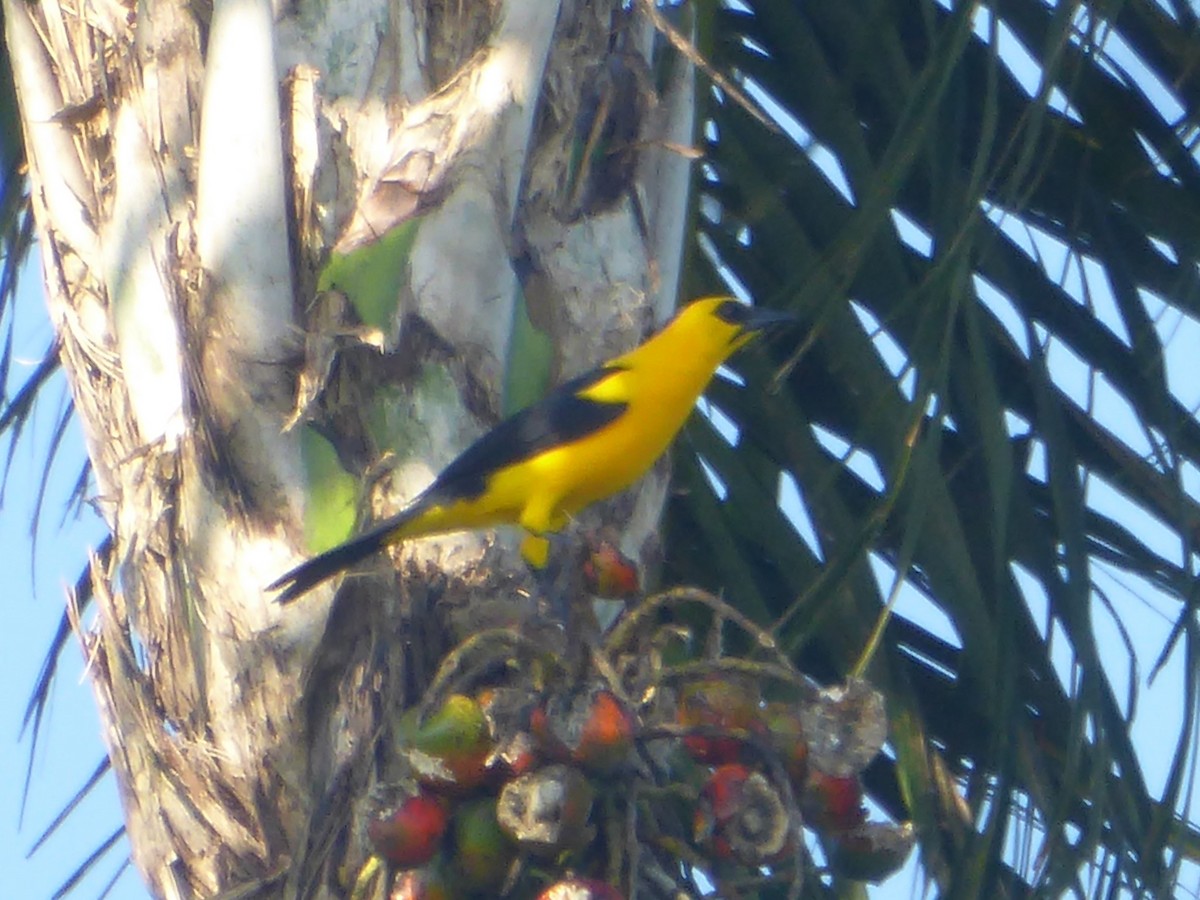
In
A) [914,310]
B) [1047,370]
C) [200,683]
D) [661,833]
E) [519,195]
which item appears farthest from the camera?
[914,310]

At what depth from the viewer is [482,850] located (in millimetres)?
1715

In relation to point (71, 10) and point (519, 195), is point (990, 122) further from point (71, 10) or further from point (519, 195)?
point (71, 10)

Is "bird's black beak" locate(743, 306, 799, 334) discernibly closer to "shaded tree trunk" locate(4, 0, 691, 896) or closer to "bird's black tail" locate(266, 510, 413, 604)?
"shaded tree trunk" locate(4, 0, 691, 896)

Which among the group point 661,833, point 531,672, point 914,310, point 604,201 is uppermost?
point 604,201

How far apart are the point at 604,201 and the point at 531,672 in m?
0.80

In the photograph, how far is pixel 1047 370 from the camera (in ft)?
8.19

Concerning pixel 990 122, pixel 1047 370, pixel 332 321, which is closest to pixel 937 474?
pixel 1047 370

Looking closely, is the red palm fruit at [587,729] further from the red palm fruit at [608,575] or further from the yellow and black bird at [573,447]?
the yellow and black bird at [573,447]

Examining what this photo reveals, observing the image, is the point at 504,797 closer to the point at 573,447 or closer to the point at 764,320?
the point at 573,447

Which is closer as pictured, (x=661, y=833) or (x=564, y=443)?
(x=661, y=833)

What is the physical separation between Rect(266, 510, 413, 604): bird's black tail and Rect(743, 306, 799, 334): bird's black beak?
800 millimetres

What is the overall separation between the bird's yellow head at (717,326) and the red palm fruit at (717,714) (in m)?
1.16

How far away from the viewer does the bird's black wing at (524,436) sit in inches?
85.0

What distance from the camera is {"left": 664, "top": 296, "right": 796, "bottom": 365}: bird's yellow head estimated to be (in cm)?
295
